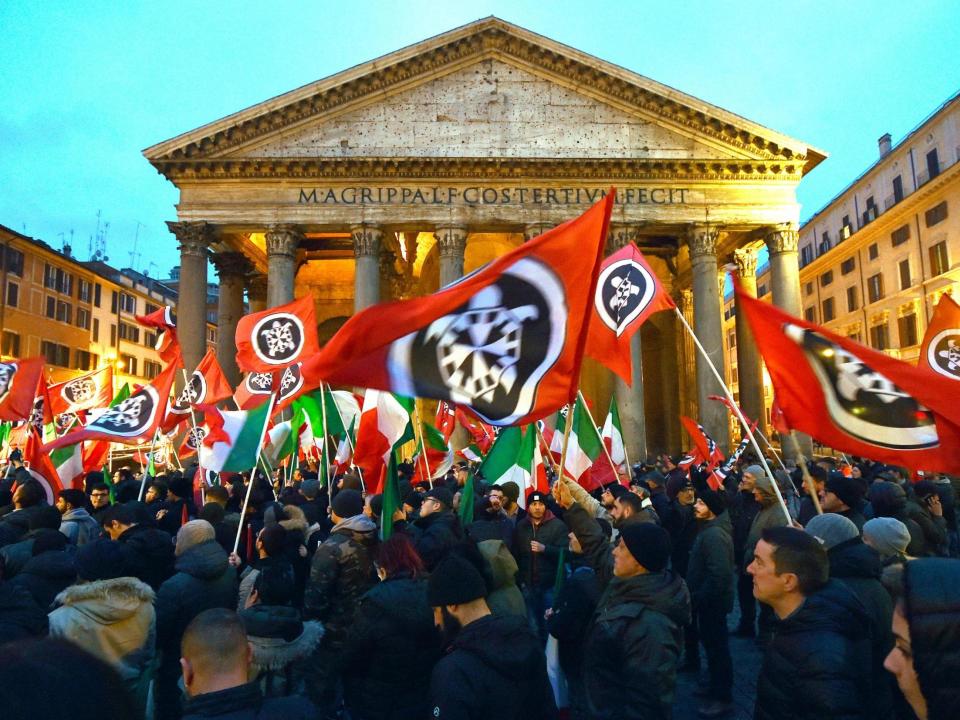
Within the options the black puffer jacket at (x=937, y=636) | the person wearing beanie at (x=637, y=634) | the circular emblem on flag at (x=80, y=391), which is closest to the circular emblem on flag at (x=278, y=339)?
the circular emblem on flag at (x=80, y=391)

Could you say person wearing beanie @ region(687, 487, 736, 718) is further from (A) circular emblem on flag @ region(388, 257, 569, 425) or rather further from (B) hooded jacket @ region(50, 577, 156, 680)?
(B) hooded jacket @ region(50, 577, 156, 680)

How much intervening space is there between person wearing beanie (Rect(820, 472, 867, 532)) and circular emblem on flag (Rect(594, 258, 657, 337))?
7.65 feet

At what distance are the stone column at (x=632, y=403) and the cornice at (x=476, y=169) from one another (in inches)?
83.7

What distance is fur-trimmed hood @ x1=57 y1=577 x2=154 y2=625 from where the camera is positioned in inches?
131

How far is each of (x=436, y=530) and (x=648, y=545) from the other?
6.74ft

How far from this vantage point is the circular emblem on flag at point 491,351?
13.1ft

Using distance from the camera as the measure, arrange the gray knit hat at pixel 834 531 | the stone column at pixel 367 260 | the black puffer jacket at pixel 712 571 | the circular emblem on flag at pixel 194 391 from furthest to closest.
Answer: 1. the stone column at pixel 367 260
2. the circular emblem on flag at pixel 194 391
3. the black puffer jacket at pixel 712 571
4. the gray knit hat at pixel 834 531

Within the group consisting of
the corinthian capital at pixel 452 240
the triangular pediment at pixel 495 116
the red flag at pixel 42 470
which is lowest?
the red flag at pixel 42 470

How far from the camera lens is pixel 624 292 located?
714cm

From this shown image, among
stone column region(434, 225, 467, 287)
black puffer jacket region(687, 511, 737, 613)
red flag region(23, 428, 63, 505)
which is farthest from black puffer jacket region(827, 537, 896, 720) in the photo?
stone column region(434, 225, 467, 287)

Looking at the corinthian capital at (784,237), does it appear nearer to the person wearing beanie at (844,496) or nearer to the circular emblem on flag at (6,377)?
the person wearing beanie at (844,496)

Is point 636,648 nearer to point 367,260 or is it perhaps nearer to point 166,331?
point 166,331

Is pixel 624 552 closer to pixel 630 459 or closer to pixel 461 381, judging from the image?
pixel 461 381

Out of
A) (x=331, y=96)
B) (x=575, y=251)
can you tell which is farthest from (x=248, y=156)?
(x=575, y=251)
